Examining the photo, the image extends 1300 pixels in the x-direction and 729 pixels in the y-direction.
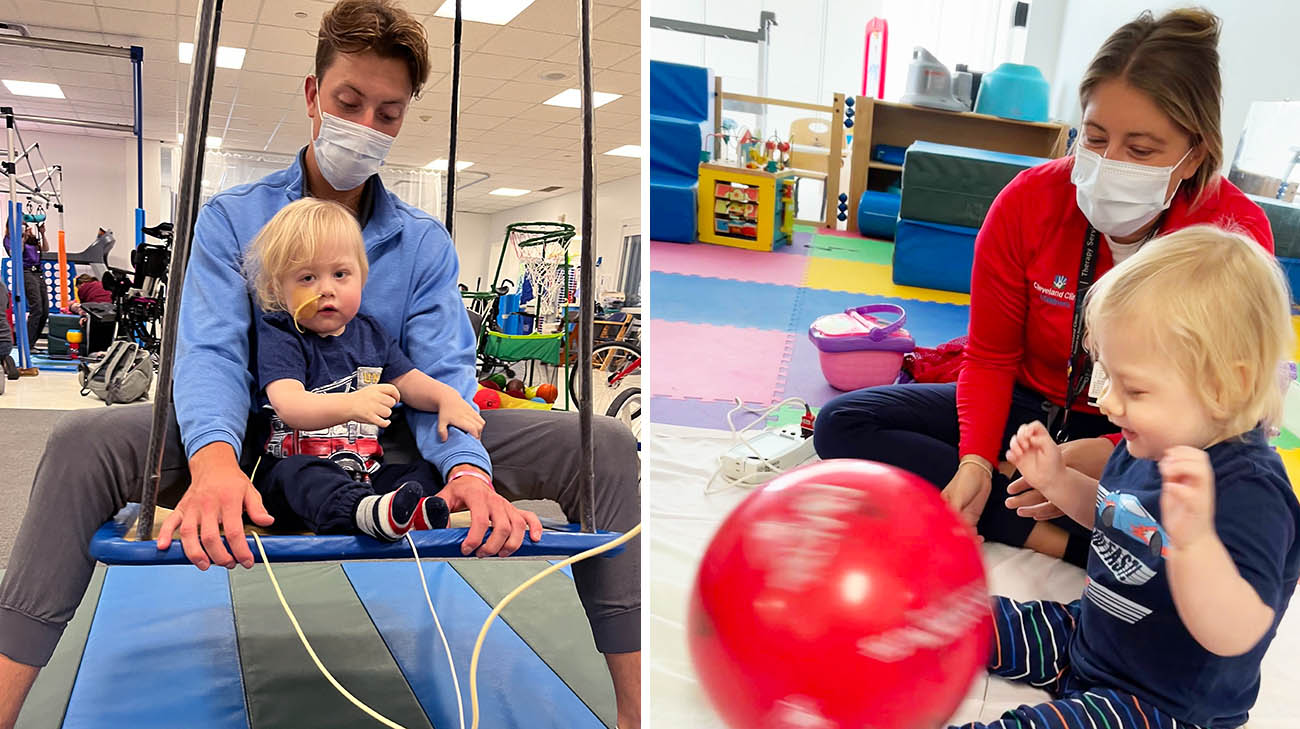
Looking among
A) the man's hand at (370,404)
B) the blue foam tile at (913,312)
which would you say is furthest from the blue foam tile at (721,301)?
the man's hand at (370,404)

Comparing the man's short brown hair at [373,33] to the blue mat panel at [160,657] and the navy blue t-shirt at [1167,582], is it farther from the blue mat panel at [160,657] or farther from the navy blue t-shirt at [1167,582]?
the navy blue t-shirt at [1167,582]

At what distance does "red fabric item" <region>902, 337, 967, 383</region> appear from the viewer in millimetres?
2348

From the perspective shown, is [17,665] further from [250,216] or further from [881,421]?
[881,421]

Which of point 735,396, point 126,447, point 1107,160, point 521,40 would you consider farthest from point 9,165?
point 1107,160

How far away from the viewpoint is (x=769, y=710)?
75 centimetres

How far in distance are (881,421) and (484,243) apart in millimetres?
15512

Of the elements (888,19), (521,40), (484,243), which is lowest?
(484,243)

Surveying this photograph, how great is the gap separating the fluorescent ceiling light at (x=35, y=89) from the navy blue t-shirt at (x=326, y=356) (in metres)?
8.78

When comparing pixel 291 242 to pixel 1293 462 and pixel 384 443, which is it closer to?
pixel 384 443

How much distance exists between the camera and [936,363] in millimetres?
2451

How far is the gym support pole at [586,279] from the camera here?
1170mm

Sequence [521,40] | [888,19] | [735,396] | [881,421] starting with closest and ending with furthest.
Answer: [881,421]
[735,396]
[521,40]
[888,19]

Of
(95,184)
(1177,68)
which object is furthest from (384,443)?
(95,184)

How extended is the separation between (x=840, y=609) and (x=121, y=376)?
4765 millimetres
